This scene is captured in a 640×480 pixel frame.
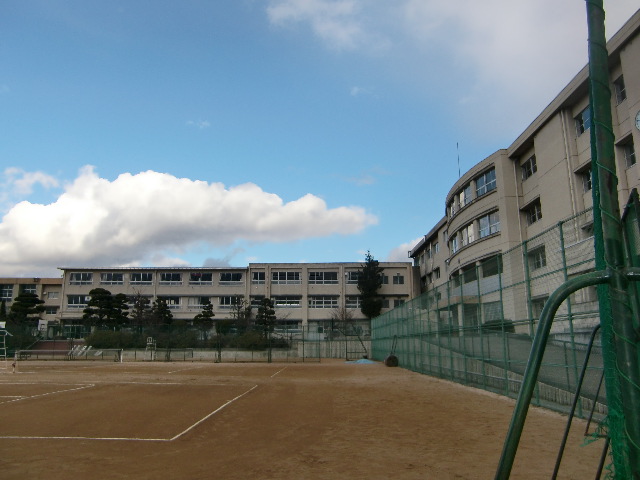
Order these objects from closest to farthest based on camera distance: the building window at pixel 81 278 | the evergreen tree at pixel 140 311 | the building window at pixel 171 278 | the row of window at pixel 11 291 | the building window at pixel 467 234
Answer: the building window at pixel 467 234 < the evergreen tree at pixel 140 311 < the building window at pixel 171 278 < the building window at pixel 81 278 < the row of window at pixel 11 291

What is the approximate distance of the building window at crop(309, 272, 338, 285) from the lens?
216ft

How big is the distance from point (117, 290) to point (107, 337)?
2836 centimetres

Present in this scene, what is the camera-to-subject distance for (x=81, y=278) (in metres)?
70.7

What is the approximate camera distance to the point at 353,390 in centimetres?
1603

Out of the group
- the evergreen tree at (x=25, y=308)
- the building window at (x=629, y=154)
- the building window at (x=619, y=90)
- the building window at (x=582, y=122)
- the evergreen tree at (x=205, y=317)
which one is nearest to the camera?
the building window at (x=629, y=154)

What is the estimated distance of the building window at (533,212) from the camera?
3199cm

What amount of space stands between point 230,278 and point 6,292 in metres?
35.8

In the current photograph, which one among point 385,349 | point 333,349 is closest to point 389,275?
point 333,349

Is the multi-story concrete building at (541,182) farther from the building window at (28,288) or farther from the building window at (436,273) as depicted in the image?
the building window at (28,288)

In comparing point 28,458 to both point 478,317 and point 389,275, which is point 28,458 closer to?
point 478,317

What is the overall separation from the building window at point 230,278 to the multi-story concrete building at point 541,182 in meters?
31.4

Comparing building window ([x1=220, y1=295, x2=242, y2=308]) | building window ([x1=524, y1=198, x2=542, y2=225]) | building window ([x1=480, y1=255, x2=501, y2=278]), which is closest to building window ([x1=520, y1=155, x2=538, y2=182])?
building window ([x1=524, y1=198, x2=542, y2=225])

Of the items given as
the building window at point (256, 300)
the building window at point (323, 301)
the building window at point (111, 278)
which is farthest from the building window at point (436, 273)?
the building window at point (111, 278)

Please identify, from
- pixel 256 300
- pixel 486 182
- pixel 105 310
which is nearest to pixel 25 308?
pixel 105 310
